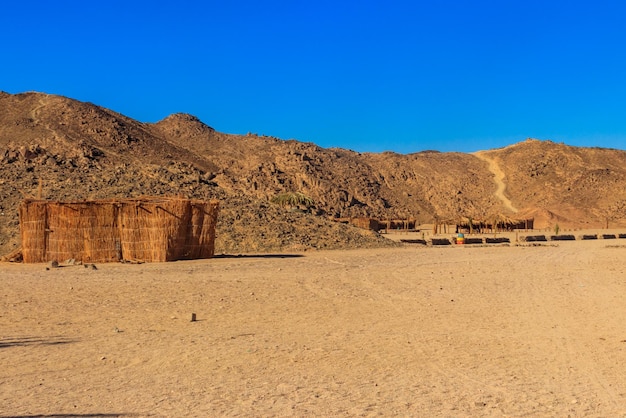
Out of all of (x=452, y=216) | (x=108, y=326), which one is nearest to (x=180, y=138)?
(x=452, y=216)

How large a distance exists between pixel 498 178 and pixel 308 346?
75759 mm

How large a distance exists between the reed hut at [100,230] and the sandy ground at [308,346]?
3.53 m

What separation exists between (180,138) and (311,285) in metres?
59.8

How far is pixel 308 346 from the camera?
27.6 feet

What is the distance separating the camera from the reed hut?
65.2ft

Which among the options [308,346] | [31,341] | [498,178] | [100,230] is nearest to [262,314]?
[308,346]

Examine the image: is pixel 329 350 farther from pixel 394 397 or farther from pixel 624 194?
pixel 624 194

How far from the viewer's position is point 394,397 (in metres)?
6.16

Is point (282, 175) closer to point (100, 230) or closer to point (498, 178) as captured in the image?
point (498, 178)

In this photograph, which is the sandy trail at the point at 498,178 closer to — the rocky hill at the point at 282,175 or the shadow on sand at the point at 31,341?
the rocky hill at the point at 282,175

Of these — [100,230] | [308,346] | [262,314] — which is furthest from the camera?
[100,230]

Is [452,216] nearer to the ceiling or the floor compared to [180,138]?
nearer to the floor

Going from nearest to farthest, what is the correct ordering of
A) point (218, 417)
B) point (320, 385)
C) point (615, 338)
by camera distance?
point (218, 417) → point (320, 385) → point (615, 338)

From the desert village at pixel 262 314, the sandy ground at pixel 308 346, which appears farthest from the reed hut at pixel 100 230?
the sandy ground at pixel 308 346
